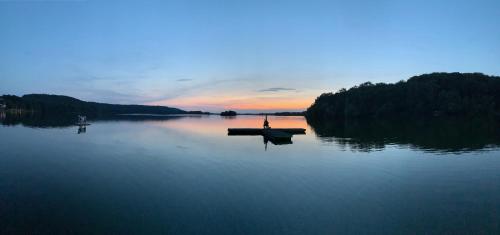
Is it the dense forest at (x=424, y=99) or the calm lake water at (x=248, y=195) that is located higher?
the dense forest at (x=424, y=99)

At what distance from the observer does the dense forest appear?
159125 millimetres

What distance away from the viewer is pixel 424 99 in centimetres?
16875

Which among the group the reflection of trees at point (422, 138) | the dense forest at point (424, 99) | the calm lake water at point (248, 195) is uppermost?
the dense forest at point (424, 99)

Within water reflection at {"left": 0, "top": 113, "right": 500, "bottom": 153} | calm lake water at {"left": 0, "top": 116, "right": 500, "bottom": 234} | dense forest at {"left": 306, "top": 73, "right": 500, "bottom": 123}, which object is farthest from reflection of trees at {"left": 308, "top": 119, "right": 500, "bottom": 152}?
dense forest at {"left": 306, "top": 73, "right": 500, "bottom": 123}

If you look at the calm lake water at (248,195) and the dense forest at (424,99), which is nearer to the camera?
the calm lake water at (248,195)

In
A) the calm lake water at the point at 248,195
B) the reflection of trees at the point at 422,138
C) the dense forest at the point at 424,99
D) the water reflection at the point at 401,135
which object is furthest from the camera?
the dense forest at the point at 424,99

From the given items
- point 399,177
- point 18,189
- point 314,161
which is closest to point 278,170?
point 314,161

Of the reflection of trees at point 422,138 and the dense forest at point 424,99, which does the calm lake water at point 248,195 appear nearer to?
the reflection of trees at point 422,138

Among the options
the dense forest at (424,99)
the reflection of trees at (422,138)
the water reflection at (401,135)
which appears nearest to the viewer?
the reflection of trees at (422,138)

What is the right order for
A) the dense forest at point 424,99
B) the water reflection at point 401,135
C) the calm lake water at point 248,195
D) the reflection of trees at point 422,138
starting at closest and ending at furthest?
the calm lake water at point 248,195, the reflection of trees at point 422,138, the water reflection at point 401,135, the dense forest at point 424,99

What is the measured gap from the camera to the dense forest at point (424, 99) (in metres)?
159

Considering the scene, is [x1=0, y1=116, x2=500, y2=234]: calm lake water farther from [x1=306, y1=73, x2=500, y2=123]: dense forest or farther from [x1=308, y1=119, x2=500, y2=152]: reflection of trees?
[x1=306, y1=73, x2=500, y2=123]: dense forest

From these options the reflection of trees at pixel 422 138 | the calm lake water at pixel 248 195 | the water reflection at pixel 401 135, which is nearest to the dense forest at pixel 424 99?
the water reflection at pixel 401 135

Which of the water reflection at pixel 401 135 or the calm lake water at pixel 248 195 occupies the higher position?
the water reflection at pixel 401 135
